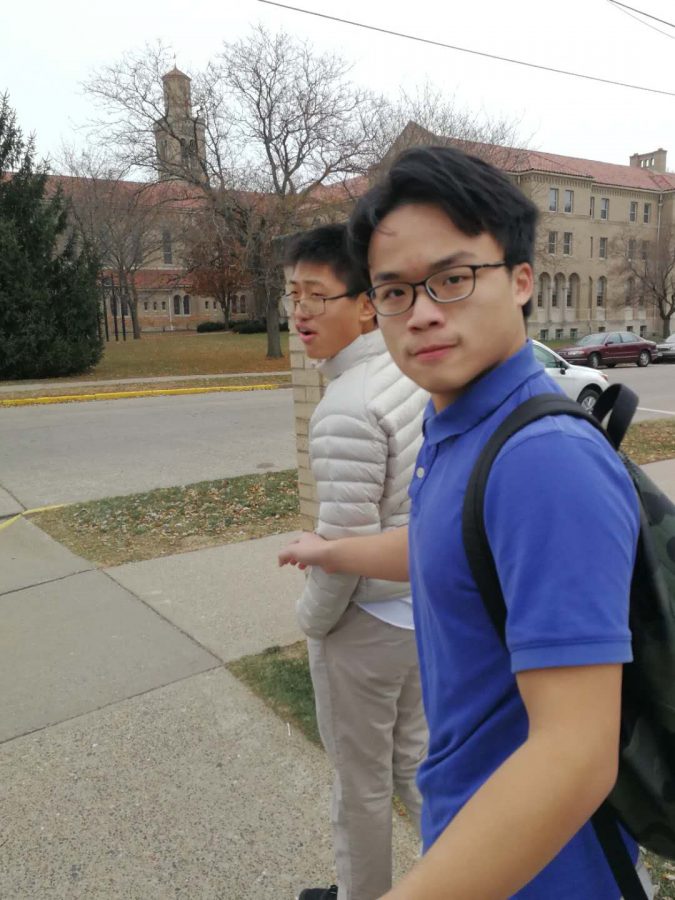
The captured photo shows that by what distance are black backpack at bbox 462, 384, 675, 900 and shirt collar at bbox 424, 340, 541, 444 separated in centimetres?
7

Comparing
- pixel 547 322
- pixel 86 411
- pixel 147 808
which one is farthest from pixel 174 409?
pixel 547 322

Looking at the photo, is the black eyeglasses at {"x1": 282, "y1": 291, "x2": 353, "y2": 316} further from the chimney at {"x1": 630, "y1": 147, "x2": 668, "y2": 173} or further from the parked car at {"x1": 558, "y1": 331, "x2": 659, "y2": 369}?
the chimney at {"x1": 630, "y1": 147, "x2": 668, "y2": 173}

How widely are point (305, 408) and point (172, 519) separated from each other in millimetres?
2884

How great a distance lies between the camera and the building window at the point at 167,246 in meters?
42.7

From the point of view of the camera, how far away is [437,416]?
1116 mm

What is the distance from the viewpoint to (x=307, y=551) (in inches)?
72.2

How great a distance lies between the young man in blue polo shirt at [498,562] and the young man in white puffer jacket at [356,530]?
0.67 meters

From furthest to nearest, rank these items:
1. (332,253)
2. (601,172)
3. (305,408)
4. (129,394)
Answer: (601,172), (129,394), (305,408), (332,253)

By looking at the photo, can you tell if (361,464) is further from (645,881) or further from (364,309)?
(645,881)

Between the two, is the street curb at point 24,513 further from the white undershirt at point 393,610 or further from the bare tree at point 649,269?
the bare tree at point 649,269

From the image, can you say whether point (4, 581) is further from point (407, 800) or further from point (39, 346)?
point (39, 346)

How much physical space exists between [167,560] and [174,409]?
9159mm

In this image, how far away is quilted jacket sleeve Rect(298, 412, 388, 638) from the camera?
6.19 feet

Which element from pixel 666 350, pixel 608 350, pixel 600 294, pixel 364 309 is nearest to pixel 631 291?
pixel 600 294
